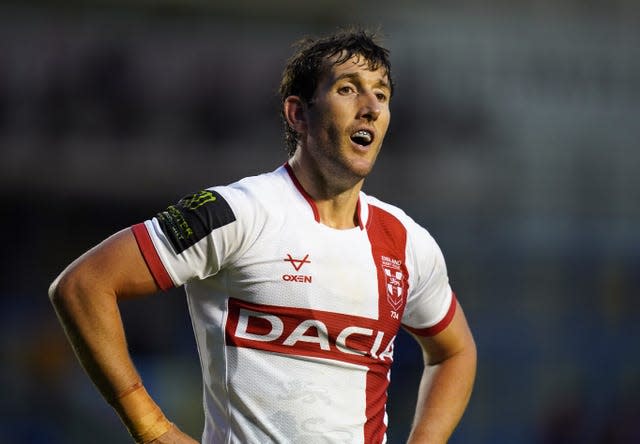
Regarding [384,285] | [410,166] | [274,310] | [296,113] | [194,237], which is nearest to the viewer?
[194,237]

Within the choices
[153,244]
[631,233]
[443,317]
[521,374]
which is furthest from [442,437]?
[631,233]

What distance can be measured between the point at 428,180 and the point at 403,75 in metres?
1.18

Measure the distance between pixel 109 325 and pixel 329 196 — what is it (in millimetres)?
935

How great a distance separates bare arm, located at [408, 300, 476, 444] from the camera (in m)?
3.73

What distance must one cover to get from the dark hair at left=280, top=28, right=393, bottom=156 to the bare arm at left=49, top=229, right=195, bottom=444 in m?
1.03

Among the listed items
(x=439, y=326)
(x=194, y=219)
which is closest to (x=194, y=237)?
(x=194, y=219)

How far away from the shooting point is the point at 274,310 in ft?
10.4

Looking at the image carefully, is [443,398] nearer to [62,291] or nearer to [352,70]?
[352,70]

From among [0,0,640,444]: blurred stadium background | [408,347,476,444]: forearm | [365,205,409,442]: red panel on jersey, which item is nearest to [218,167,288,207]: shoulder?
[365,205,409,442]: red panel on jersey

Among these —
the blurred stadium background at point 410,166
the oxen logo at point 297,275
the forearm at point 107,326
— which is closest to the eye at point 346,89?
the oxen logo at point 297,275

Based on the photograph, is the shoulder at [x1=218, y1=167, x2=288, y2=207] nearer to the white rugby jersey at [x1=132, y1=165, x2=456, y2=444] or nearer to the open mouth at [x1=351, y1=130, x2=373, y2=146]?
the white rugby jersey at [x1=132, y1=165, x2=456, y2=444]

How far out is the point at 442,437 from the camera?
3.71 metres

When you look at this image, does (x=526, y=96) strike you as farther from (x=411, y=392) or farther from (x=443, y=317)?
(x=443, y=317)

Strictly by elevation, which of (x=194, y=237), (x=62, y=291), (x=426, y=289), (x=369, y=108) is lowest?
(x=426, y=289)
